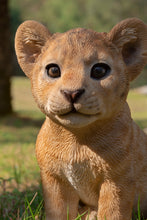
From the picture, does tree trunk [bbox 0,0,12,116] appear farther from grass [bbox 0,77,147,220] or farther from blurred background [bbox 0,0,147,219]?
grass [bbox 0,77,147,220]

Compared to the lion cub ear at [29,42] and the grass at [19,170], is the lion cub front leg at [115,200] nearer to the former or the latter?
the grass at [19,170]

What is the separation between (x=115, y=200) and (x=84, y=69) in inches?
34.4

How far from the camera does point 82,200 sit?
2.47 m

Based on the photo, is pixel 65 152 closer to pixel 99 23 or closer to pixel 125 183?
pixel 125 183

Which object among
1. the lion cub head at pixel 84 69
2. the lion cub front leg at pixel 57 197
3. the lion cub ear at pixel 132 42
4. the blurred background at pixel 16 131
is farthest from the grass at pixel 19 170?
the lion cub ear at pixel 132 42

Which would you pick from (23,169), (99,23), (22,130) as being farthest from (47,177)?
(99,23)

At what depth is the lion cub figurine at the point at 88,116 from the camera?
1.92 m

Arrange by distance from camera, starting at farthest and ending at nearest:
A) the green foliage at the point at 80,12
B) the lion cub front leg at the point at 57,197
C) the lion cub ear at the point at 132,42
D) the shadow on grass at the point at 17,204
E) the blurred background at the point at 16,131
Answer: the green foliage at the point at 80,12 < the blurred background at the point at 16,131 < the shadow on grass at the point at 17,204 < the lion cub front leg at the point at 57,197 < the lion cub ear at the point at 132,42

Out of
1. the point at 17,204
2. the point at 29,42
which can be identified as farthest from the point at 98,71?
the point at 17,204

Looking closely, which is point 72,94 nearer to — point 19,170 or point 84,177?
point 84,177

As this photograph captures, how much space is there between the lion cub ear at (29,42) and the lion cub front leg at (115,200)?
0.90 m

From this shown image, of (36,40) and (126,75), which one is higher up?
(36,40)

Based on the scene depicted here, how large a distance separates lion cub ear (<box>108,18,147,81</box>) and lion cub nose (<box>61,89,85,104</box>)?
1.38ft

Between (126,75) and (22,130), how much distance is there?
A: 464 centimetres
